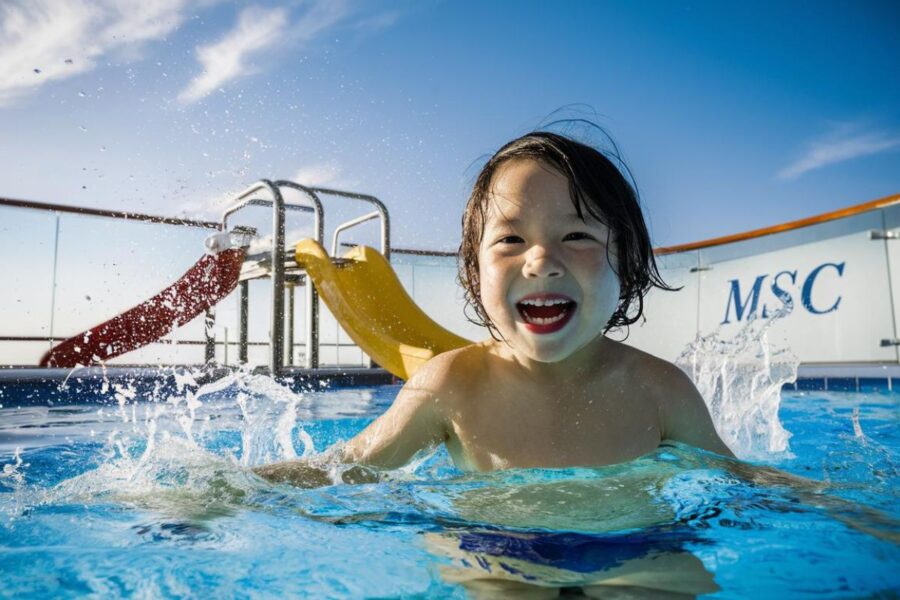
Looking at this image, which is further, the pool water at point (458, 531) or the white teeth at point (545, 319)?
the white teeth at point (545, 319)

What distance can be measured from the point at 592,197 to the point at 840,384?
5664 mm

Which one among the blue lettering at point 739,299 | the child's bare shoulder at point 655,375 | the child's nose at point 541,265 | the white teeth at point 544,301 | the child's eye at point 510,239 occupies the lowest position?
the child's bare shoulder at point 655,375

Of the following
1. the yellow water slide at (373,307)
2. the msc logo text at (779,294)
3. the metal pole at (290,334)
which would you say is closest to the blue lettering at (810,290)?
the msc logo text at (779,294)

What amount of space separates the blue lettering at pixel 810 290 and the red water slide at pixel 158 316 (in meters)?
5.80

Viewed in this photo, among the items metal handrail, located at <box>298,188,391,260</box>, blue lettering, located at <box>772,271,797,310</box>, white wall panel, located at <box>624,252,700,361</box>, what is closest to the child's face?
metal handrail, located at <box>298,188,391,260</box>

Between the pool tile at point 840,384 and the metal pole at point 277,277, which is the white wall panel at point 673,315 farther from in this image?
the metal pole at point 277,277

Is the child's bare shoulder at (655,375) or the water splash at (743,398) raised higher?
the child's bare shoulder at (655,375)

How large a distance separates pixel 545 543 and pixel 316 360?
6.12 m

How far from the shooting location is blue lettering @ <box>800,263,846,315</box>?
6609mm

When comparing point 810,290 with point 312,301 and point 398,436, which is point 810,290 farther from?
point 398,436

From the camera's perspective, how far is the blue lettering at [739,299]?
7293mm

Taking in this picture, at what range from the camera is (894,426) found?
11.7 ft

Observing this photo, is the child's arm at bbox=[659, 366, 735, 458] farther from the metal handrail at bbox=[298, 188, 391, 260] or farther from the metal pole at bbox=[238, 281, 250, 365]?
the metal pole at bbox=[238, 281, 250, 365]

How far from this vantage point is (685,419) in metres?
1.70
